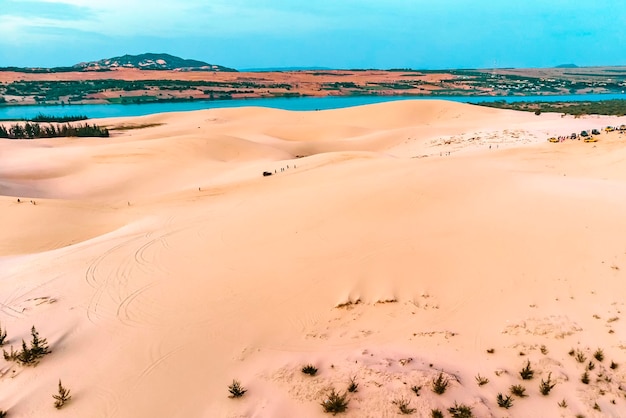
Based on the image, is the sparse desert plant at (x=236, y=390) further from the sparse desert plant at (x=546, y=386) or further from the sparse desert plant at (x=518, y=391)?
the sparse desert plant at (x=546, y=386)

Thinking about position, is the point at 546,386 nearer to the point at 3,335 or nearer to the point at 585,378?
the point at 585,378

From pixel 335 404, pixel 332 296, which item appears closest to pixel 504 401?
pixel 335 404

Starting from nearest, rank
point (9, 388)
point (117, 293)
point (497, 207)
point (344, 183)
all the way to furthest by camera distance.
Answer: point (9, 388)
point (117, 293)
point (497, 207)
point (344, 183)

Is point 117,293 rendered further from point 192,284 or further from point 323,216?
point 323,216

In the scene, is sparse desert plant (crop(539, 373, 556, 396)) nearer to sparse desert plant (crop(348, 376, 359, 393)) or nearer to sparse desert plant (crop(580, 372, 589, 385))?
sparse desert plant (crop(580, 372, 589, 385))

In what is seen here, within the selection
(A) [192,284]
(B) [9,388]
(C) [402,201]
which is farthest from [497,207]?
(B) [9,388]

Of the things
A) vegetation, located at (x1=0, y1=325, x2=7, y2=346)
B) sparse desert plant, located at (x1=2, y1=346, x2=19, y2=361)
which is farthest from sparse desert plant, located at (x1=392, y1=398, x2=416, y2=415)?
vegetation, located at (x1=0, y1=325, x2=7, y2=346)
